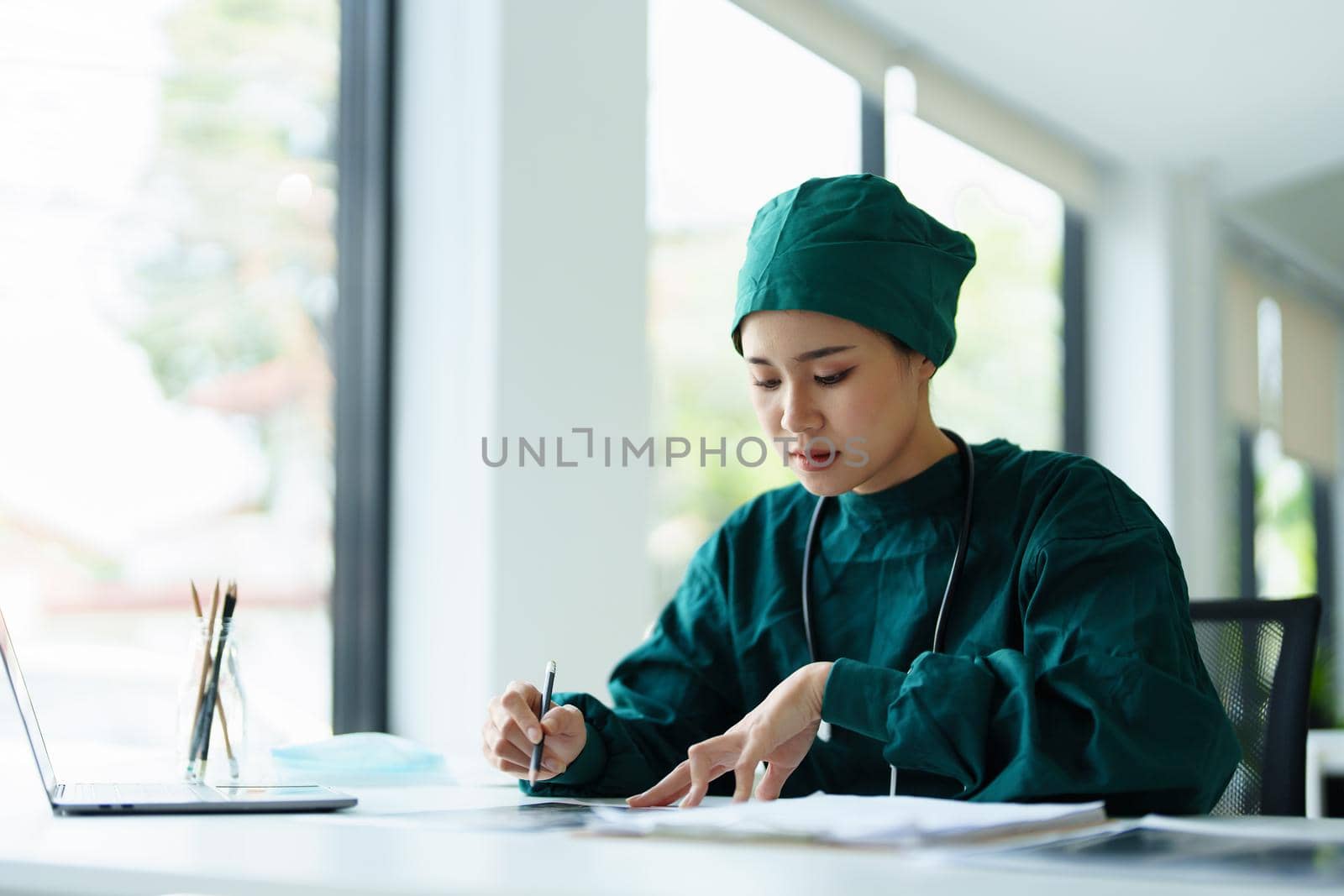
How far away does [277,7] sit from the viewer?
2.52 meters

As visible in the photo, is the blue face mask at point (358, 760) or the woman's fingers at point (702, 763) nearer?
the woman's fingers at point (702, 763)

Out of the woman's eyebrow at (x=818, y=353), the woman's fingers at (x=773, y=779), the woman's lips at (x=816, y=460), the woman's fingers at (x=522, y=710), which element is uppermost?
the woman's eyebrow at (x=818, y=353)

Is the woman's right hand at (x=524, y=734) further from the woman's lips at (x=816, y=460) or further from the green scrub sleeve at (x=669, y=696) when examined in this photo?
the woman's lips at (x=816, y=460)

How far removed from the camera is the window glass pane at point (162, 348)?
2.21 meters

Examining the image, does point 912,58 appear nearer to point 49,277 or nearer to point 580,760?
point 49,277

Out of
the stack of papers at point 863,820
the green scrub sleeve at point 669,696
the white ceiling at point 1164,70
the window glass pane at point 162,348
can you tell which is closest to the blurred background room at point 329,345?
the window glass pane at point 162,348

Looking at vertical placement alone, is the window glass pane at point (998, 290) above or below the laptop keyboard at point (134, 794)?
above

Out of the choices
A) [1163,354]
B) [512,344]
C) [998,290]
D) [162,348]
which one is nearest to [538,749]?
[512,344]

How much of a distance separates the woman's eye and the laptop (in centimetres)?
63

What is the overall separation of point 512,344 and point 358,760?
1.08 m

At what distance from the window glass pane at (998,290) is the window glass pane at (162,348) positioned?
76.9 inches

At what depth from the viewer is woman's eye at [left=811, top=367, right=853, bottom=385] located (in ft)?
4.64

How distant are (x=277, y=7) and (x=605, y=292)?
80 cm

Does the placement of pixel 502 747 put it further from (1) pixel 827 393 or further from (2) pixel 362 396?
(2) pixel 362 396
